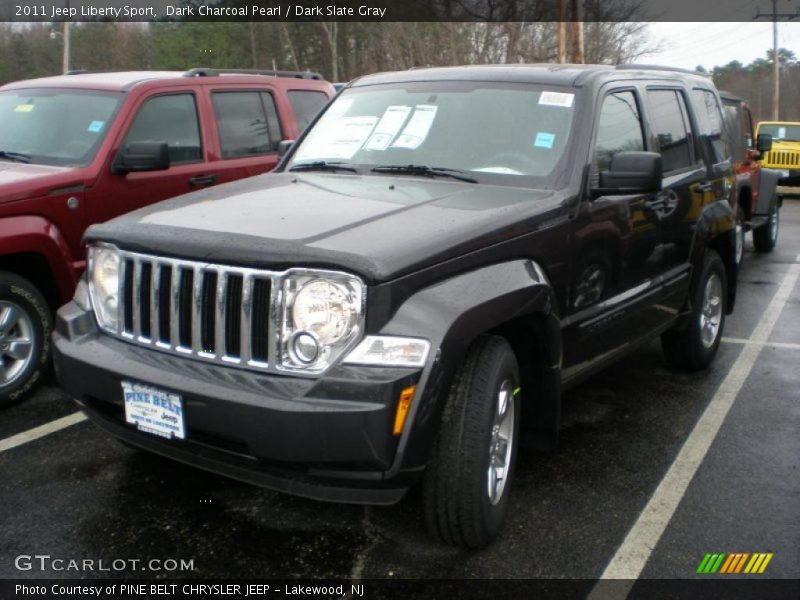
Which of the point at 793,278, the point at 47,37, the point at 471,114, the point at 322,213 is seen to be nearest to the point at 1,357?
the point at 322,213

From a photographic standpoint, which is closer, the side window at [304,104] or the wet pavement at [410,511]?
the wet pavement at [410,511]

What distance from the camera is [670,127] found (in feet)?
16.7

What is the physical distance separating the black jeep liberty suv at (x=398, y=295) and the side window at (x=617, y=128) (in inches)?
0.6

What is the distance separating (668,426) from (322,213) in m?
2.50

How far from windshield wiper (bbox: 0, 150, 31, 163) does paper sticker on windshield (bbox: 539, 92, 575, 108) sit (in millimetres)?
3434

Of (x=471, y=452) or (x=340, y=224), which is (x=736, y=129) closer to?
(x=340, y=224)

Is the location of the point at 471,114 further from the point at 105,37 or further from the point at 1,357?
the point at 105,37

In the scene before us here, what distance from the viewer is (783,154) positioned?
1912 centimetres

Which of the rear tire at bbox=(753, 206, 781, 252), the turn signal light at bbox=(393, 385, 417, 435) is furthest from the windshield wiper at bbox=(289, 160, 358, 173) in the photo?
the rear tire at bbox=(753, 206, 781, 252)

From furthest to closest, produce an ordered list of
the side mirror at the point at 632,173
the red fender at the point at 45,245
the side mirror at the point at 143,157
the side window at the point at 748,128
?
the side window at the point at 748,128
the side mirror at the point at 143,157
the red fender at the point at 45,245
the side mirror at the point at 632,173

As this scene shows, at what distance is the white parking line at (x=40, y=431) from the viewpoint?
14.2 feet

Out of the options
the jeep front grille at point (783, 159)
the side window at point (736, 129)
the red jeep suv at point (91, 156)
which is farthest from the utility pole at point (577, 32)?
the red jeep suv at point (91, 156)

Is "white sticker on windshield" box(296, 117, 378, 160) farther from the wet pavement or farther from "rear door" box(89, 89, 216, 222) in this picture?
the wet pavement

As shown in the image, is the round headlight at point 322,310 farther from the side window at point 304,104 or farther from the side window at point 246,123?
the side window at point 304,104
